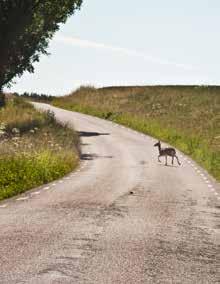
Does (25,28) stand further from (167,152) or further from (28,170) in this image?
(28,170)

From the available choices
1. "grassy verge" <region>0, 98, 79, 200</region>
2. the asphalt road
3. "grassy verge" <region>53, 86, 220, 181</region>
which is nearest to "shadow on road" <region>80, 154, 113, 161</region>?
"grassy verge" <region>0, 98, 79, 200</region>

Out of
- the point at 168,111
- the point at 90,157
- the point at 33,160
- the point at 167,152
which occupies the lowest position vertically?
the point at 90,157

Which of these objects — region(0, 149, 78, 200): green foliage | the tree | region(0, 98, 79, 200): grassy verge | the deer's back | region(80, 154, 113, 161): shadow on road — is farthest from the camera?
the tree

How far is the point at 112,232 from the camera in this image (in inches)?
484

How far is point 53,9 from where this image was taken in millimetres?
48688

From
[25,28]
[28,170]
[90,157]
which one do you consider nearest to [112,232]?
[28,170]

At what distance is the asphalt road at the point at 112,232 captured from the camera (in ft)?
28.7

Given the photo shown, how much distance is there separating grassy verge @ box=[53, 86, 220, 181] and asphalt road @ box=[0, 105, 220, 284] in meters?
10.7

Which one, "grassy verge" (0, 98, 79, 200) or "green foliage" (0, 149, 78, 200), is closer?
"green foliage" (0, 149, 78, 200)

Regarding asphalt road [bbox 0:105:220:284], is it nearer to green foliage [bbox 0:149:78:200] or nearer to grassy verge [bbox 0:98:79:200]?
green foliage [bbox 0:149:78:200]

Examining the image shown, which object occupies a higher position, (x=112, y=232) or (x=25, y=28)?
(x=25, y=28)

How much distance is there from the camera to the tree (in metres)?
45.8

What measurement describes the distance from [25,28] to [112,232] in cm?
3643

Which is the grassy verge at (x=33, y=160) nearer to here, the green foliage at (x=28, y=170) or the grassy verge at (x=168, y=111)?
the green foliage at (x=28, y=170)
